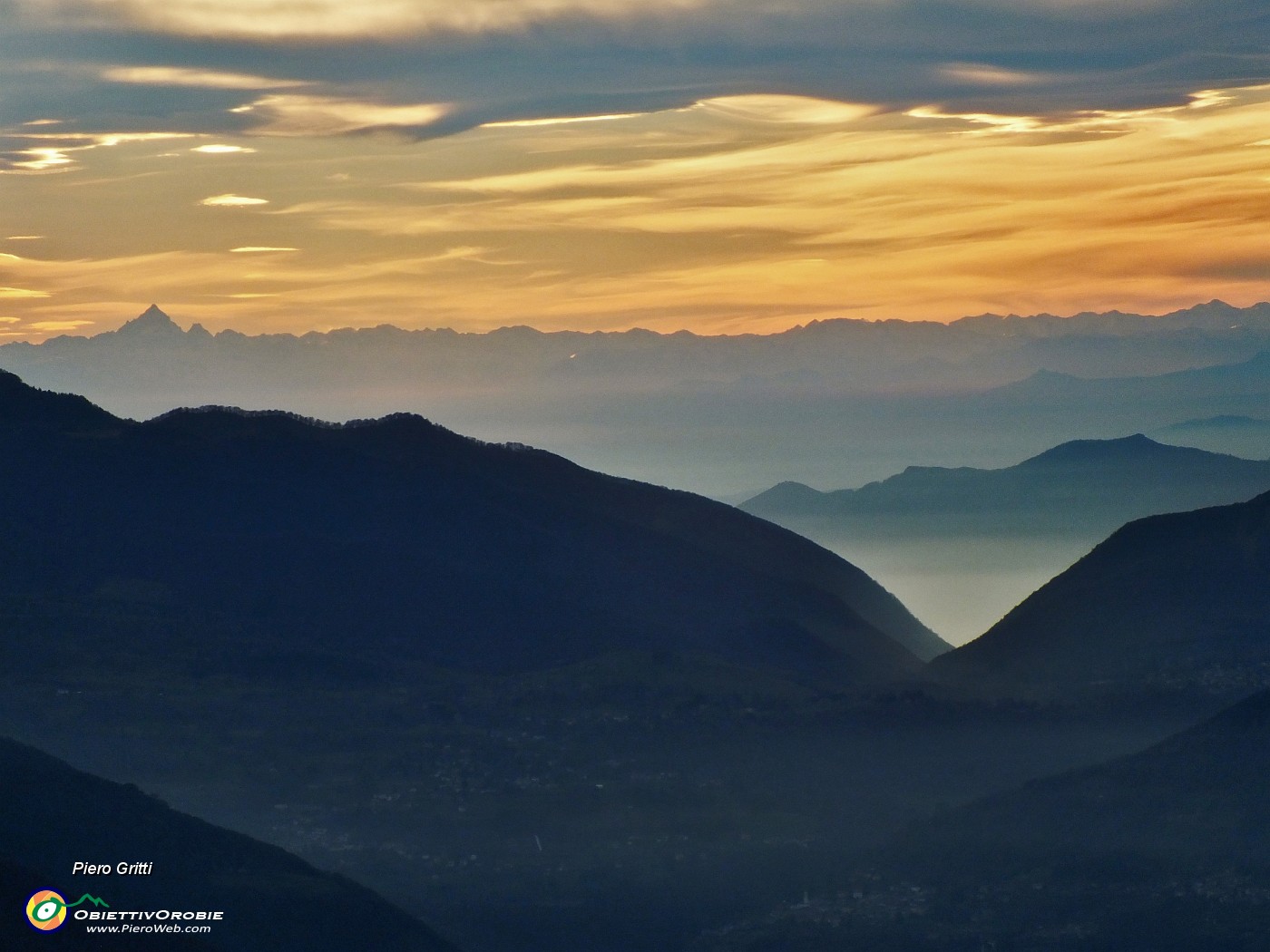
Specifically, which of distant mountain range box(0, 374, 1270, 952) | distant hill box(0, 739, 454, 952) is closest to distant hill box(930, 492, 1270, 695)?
distant mountain range box(0, 374, 1270, 952)

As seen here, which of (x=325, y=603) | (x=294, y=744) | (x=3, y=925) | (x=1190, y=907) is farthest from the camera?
(x=325, y=603)

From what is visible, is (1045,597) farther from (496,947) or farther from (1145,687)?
(496,947)

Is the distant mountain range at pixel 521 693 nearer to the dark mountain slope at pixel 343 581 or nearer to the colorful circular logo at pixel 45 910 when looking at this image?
the dark mountain slope at pixel 343 581

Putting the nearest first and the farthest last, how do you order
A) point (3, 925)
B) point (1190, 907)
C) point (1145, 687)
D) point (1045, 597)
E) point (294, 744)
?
point (3, 925) → point (1190, 907) → point (294, 744) → point (1145, 687) → point (1045, 597)

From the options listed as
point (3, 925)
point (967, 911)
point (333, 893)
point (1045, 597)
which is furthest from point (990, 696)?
point (3, 925)

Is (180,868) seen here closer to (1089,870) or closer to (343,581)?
(1089,870)

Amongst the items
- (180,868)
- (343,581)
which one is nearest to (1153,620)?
(343,581)
